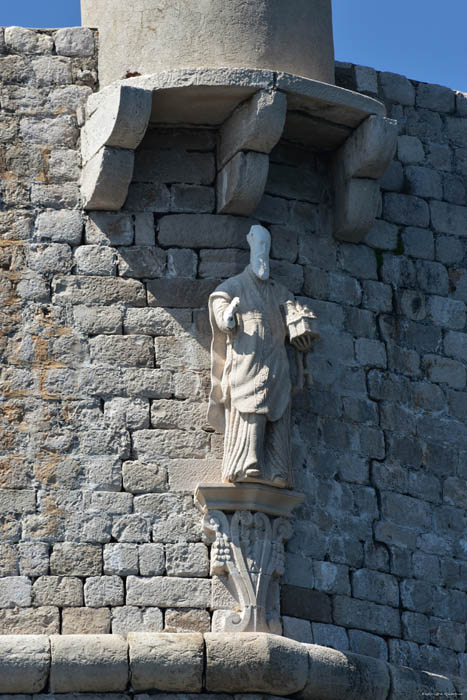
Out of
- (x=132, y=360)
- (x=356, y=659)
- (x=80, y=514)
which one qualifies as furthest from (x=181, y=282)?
(x=356, y=659)

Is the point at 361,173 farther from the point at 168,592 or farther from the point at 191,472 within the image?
the point at 168,592

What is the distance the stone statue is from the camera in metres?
12.9

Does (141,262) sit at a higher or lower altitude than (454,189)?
lower

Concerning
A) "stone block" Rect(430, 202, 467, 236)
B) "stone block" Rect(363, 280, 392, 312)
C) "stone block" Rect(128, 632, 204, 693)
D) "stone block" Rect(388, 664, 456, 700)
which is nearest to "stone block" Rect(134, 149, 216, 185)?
"stone block" Rect(363, 280, 392, 312)

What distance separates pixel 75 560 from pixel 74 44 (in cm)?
335

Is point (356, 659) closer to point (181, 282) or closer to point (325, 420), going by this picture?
point (325, 420)

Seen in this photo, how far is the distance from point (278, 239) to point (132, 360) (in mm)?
1265

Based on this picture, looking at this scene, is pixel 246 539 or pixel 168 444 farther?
pixel 168 444

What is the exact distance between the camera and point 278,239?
13.8 meters

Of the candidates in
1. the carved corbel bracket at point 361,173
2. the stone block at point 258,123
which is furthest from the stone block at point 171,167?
the carved corbel bracket at point 361,173

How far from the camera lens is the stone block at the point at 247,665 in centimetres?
1244

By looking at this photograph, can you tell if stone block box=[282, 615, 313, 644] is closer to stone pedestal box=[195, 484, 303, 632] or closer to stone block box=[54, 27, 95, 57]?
stone pedestal box=[195, 484, 303, 632]

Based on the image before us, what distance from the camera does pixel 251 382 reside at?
1295 cm

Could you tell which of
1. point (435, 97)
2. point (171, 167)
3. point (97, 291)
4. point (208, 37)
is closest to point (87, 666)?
point (97, 291)
